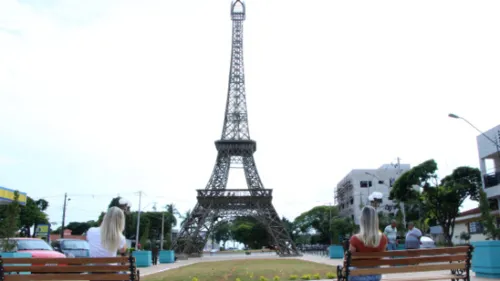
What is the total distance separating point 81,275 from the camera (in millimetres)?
5504

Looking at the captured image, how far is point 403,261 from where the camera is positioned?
580 centimetres

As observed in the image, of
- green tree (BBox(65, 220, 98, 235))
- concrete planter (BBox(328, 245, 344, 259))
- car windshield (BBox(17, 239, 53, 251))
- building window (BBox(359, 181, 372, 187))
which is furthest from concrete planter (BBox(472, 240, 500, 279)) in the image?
green tree (BBox(65, 220, 98, 235))

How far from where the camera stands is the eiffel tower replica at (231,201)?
46.7 m

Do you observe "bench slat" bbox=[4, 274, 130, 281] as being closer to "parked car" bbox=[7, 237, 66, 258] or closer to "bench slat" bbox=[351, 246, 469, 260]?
"bench slat" bbox=[351, 246, 469, 260]

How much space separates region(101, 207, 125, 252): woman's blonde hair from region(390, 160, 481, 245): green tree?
41.5 m

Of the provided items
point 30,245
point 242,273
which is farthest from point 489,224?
point 30,245

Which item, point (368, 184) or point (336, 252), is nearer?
point (336, 252)

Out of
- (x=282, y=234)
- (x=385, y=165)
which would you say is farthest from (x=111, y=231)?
(x=385, y=165)

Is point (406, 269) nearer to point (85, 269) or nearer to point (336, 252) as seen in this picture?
point (85, 269)

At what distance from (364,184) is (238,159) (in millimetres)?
33800

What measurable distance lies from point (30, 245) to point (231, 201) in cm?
3381

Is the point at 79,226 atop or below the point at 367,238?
atop

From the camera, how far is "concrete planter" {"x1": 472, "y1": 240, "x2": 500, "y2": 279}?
1049cm

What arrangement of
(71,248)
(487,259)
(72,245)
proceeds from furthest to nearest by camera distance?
(72,245), (71,248), (487,259)
